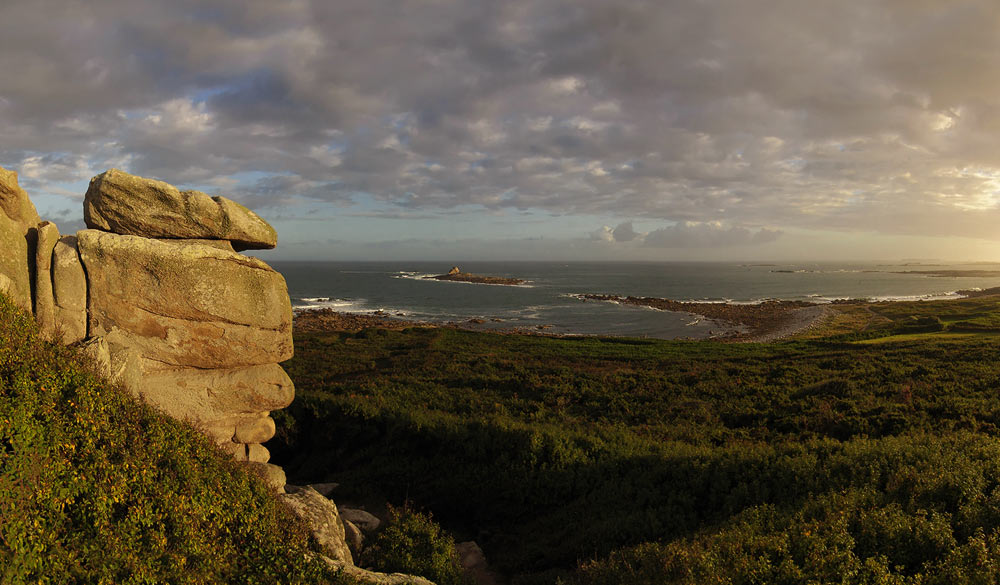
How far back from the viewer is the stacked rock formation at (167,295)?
11.6m

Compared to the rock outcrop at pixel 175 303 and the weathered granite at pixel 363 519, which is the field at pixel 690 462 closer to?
the weathered granite at pixel 363 519

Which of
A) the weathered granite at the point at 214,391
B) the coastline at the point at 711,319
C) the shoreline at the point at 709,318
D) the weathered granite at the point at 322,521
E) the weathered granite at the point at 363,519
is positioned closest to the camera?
the weathered granite at the point at 322,521

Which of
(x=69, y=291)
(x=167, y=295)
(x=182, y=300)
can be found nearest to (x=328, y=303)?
(x=182, y=300)

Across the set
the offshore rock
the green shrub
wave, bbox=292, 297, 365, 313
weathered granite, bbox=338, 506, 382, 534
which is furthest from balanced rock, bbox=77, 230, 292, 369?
wave, bbox=292, 297, 365, 313

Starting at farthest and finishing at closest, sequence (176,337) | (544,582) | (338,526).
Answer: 1. (176,337)
2. (338,526)
3. (544,582)

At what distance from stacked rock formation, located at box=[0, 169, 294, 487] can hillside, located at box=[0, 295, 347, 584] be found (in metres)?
1.85

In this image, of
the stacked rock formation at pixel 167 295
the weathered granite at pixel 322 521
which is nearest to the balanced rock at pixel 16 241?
the stacked rock formation at pixel 167 295

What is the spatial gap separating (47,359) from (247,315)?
5.38 meters

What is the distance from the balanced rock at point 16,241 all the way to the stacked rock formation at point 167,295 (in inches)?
1.1

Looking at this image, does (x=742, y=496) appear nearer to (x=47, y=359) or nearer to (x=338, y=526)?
(x=338, y=526)

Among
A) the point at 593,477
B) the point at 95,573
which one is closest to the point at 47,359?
the point at 95,573

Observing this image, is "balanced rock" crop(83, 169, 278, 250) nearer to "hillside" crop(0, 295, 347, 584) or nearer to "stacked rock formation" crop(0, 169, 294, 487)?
"stacked rock formation" crop(0, 169, 294, 487)

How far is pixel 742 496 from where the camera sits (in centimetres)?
1270

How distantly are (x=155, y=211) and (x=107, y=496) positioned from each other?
9.07m
